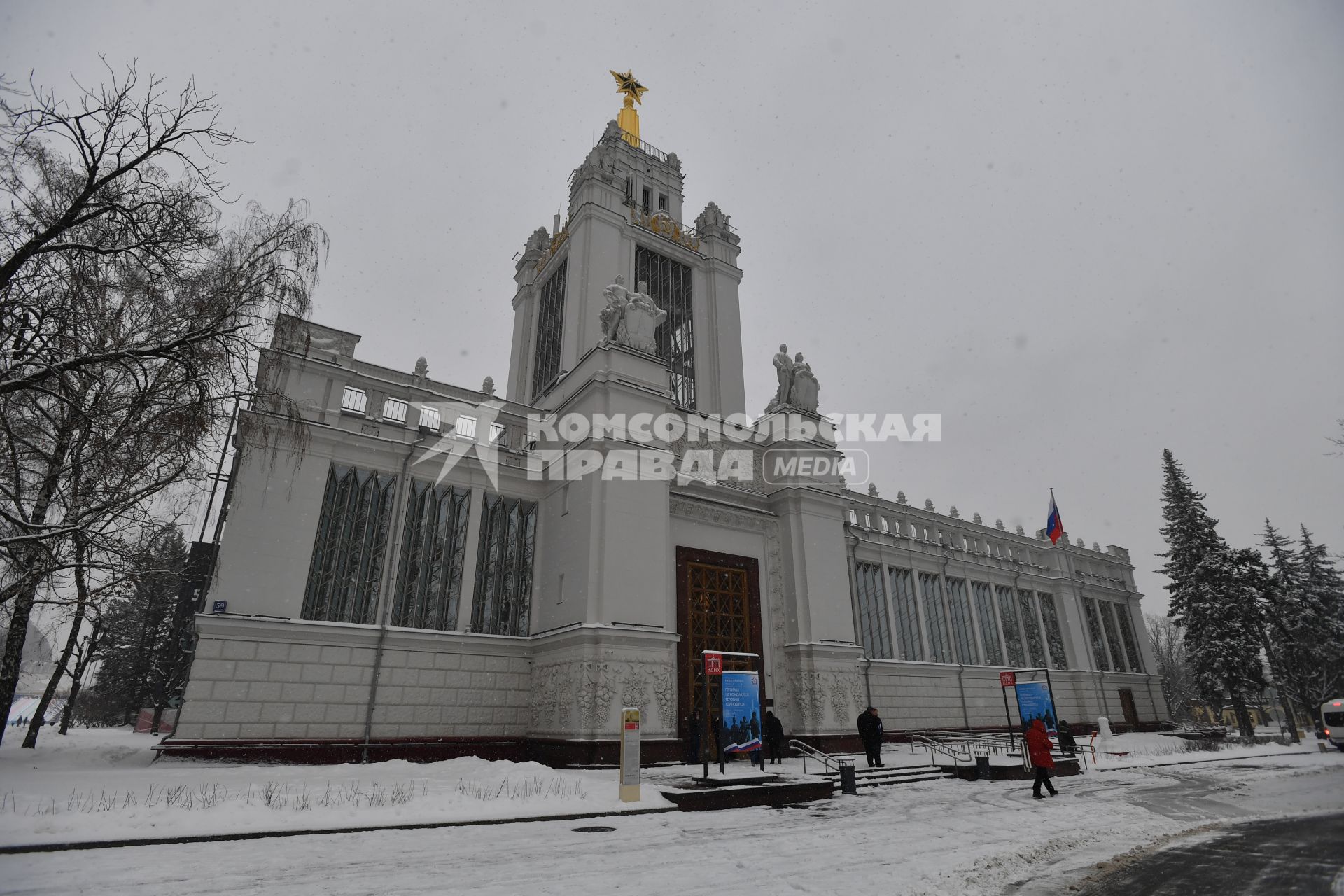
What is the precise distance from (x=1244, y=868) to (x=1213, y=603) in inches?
1493

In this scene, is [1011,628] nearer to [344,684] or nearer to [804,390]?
[804,390]

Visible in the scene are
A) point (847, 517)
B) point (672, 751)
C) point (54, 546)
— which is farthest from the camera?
point (847, 517)

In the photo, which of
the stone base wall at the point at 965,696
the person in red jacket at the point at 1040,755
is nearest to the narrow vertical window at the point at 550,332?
the stone base wall at the point at 965,696

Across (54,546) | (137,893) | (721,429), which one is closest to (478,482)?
(721,429)

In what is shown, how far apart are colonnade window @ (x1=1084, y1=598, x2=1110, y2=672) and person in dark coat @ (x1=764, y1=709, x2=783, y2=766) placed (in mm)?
28123

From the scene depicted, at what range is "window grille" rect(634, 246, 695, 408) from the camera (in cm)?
2888

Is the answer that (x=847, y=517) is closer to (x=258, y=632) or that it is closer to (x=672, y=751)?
(x=672, y=751)

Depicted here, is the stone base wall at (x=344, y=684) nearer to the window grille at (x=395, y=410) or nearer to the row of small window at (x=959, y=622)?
the window grille at (x=395, y=410)

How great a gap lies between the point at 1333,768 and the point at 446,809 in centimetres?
2729

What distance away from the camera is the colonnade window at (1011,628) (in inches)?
1337

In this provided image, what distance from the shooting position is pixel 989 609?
34.0 meters

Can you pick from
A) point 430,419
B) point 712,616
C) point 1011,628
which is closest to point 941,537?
point 1011,628

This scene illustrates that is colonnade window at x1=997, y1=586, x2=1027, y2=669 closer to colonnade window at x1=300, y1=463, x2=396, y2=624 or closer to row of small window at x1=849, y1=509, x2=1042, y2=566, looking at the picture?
row of small window at x1=849, y1=509, x2=1042, y2=566

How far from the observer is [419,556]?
19.2 meters
